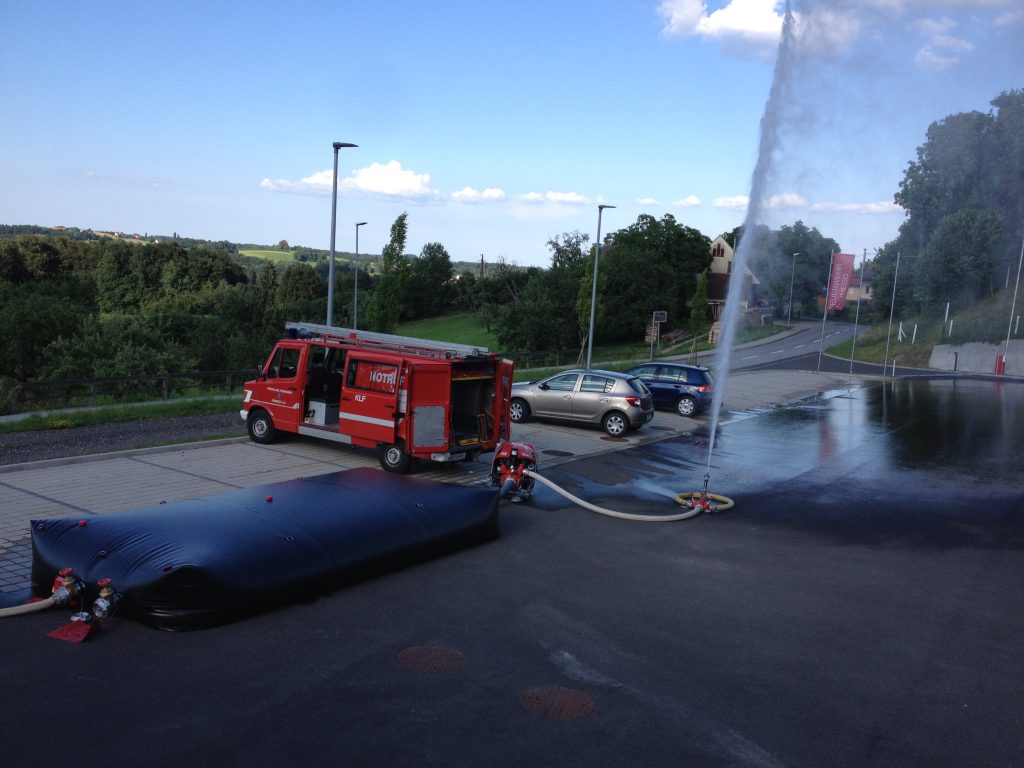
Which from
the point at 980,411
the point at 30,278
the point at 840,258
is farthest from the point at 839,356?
the point at 30,278

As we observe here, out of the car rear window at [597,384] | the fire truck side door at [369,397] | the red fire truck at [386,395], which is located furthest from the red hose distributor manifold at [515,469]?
the car rear window at [597,384]

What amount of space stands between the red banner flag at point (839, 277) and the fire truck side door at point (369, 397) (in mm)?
37203

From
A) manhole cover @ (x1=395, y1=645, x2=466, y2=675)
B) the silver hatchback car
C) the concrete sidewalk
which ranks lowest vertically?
the concrete sidewalk

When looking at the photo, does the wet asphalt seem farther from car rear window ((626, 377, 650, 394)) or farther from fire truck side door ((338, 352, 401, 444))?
car rear window ((626, 377, 650, 394))

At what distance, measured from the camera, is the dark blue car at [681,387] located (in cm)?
2594

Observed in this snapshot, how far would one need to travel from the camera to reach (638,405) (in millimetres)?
21281

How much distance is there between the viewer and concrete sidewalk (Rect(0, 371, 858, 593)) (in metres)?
11.5

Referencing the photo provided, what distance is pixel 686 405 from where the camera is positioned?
1025 inches

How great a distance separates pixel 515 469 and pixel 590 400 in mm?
7986

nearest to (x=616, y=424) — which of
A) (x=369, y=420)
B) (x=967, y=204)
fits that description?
(x=369, y=420)

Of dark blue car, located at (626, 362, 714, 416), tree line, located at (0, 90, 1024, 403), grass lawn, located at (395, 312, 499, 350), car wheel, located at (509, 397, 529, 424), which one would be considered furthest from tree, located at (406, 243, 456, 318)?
car wheel, located at (509, 397, 529, 424)

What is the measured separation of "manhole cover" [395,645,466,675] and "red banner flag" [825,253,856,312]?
142 ft

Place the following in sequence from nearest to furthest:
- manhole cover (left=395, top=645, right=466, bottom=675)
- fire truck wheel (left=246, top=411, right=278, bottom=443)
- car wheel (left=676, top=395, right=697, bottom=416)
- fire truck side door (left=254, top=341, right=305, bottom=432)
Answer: manhole cover (left=395, top=645, right=466, bottom=675)
fire truck side door (left=254, top=341, right=305, bottom=432)
fire truck wheel (left=246, top=411, right=278, bottom=443)
car wheel (left=676, top=395, right=697, bottom=416)

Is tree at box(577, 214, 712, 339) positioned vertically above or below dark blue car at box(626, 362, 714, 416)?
above
